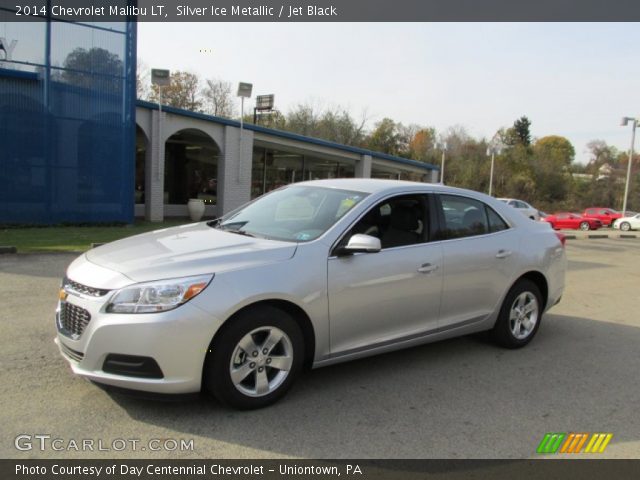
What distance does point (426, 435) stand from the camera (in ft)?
11.4

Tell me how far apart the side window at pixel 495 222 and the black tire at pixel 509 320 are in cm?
58

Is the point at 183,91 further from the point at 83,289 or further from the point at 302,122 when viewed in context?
the point at 83,289

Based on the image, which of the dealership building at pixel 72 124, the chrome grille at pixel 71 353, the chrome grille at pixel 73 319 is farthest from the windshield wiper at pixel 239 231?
the dealership building at pixel 72 124

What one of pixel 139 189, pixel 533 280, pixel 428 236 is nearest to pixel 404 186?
pixel 428 236

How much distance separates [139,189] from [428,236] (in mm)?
18197

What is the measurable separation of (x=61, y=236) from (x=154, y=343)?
11.4 metres

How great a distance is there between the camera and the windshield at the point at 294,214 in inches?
168

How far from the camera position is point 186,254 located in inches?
147

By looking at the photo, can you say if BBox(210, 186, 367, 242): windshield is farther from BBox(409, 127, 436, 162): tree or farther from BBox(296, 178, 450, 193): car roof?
BBox(409, 127, 436, 162): tree

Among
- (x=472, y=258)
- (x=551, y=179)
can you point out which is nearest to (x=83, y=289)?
(x=472, y=258)

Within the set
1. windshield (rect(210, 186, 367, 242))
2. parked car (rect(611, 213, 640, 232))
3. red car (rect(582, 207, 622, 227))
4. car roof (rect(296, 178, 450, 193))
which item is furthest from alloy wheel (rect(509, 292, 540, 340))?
red car (rect(582, 207, 622, 227))

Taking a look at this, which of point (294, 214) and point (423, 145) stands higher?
point (423, 145)

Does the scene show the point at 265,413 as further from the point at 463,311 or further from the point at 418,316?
the point at 463,311

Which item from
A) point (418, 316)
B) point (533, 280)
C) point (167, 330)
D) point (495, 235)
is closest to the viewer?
point (167, 330)
